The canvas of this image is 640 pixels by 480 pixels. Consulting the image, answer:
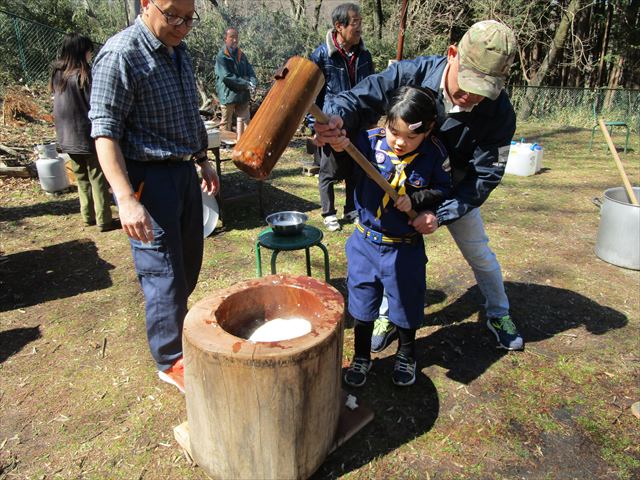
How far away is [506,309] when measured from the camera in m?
2.99

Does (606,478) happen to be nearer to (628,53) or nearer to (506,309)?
(506,309)

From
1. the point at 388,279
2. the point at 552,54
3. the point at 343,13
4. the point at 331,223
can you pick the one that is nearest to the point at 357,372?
the point at 388,279

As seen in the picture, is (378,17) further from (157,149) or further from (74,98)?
(157,149)

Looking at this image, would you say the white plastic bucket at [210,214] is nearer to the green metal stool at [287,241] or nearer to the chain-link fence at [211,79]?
the green metal stool at [287,241]

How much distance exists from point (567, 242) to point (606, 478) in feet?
10.2

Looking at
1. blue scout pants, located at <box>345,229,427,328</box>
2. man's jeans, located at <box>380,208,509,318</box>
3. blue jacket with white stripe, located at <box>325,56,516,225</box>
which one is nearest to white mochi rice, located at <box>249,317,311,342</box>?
blue scout pants, located at <box>345,229,427,328</box>

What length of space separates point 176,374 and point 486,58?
219 centimetres

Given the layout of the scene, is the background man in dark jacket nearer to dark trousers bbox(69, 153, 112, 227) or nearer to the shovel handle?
dark trousers bbox(69, 153, 112, 227)

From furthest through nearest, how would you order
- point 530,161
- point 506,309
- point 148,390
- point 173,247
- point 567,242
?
point 530,161
point 567,242
point 506,309
point 148,390
point 173,247

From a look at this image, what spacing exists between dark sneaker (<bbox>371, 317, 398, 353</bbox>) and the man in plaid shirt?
1.19 meters

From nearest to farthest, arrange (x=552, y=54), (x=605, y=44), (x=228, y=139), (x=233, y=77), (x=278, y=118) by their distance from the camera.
→ (x=278, y=118)
(x=228, y=139)
(x=233, y=77)
(x=552, y=54)
(x=605, y=44)

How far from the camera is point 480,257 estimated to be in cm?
280

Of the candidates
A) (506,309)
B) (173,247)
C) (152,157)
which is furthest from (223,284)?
(506,309)

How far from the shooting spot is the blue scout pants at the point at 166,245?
2.16 metres
